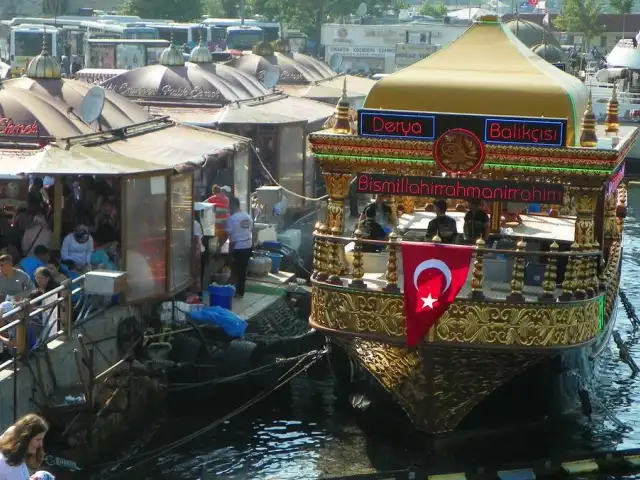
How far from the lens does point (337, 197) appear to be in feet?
51.5

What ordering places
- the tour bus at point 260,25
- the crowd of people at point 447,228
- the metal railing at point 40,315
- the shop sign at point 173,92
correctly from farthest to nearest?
the tour bus at point 260,25, the shop sign at point 173,92, the crowd of people at point 447,228, the metal railing at point 40,315

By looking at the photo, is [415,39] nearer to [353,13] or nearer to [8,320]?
[353,13]

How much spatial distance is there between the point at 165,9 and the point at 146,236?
6332 cm

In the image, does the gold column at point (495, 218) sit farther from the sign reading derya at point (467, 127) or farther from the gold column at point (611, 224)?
the sign reading derya at point (467, 127)

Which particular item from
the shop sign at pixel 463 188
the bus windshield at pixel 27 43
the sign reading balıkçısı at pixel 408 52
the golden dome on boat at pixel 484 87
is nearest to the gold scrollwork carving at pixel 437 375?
the shop sign at pixel 463 188

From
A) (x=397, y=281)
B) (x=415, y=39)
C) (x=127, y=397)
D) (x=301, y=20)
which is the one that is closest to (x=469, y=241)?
(x=397, y=281)

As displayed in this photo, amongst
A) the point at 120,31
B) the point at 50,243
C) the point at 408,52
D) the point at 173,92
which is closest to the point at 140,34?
the point at 120,31

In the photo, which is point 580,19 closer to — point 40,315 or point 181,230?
point 181,230

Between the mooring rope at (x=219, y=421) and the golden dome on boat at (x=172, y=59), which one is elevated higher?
the golden dome on boat at (x=172, y=59)

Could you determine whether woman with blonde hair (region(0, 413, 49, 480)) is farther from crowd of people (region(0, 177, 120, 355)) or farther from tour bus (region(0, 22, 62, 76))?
tour bus (region(0, 22, 62, 76))

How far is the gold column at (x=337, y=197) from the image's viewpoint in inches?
615

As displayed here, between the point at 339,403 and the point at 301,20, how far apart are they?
67479 mm

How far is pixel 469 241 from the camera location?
1744 cm

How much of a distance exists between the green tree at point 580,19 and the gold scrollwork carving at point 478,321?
244 ft
